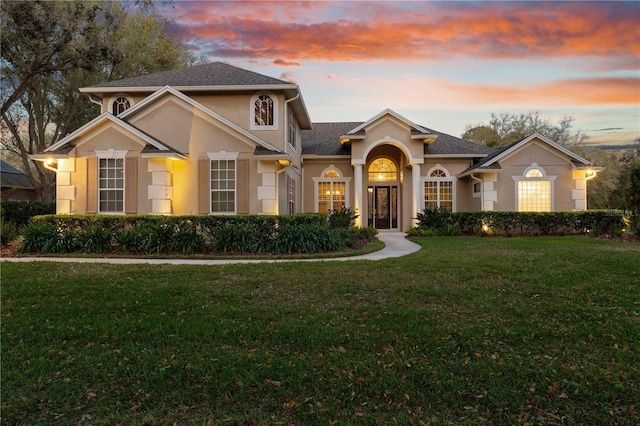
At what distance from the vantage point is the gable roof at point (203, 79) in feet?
50.5

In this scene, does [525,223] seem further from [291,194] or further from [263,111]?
[263,111]

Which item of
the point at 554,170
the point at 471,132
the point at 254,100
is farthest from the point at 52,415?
the point at 471,132

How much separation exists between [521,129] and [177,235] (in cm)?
3855

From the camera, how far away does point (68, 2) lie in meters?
19.6

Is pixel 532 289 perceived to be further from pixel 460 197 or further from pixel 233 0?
pixel 460 197

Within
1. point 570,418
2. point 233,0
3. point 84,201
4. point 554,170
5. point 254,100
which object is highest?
point 233,0

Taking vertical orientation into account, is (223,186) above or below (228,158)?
below

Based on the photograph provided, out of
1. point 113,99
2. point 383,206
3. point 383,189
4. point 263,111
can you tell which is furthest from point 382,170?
point 113,99

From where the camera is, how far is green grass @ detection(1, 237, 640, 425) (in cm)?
331

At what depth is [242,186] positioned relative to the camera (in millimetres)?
13711

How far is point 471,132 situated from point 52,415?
148 feet

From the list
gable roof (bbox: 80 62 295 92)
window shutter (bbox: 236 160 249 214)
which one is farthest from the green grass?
gable roof (bbox: 80 62 295 92)

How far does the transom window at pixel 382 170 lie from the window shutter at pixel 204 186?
992 centimetres

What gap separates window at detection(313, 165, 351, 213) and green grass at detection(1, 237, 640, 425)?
41.6ft
